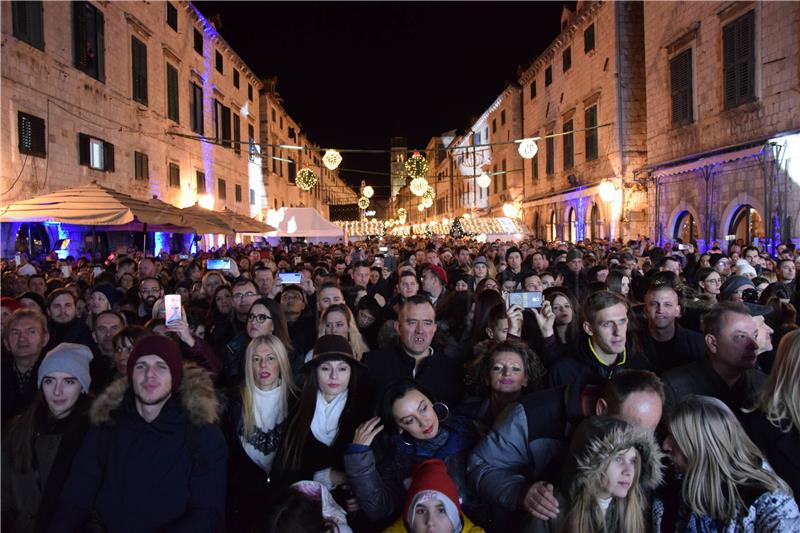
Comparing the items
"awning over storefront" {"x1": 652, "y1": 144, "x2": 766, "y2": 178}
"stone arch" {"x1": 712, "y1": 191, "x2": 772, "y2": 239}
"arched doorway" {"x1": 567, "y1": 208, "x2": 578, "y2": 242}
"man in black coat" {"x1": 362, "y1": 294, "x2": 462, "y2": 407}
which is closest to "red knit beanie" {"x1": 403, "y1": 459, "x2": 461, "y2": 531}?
"man in black coat" {"x1": 362, "y1": 294, "x2": 462, "y2": 407}

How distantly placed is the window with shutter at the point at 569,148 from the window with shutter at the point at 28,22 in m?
22.6

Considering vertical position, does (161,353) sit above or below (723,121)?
below

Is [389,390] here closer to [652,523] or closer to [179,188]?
[652,523]

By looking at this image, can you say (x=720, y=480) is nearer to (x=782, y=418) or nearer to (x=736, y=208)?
(x=782, y=418)

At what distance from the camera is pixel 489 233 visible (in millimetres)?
27609

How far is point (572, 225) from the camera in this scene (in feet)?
101

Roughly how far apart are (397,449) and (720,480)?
1.54 metres

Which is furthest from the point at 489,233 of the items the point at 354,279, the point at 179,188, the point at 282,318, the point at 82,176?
the point at 282,318

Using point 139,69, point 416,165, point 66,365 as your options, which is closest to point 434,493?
point 66,365

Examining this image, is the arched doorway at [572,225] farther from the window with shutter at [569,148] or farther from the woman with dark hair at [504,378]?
the woman with dark hair at [504,378]

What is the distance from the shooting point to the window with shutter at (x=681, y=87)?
19234 millimetres

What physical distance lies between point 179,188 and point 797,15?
21334mm

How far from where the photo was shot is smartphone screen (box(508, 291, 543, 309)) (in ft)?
16.1

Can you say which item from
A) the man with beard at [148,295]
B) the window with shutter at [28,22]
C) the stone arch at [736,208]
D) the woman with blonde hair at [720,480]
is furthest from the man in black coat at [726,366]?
the window with shutter at [28,22]
